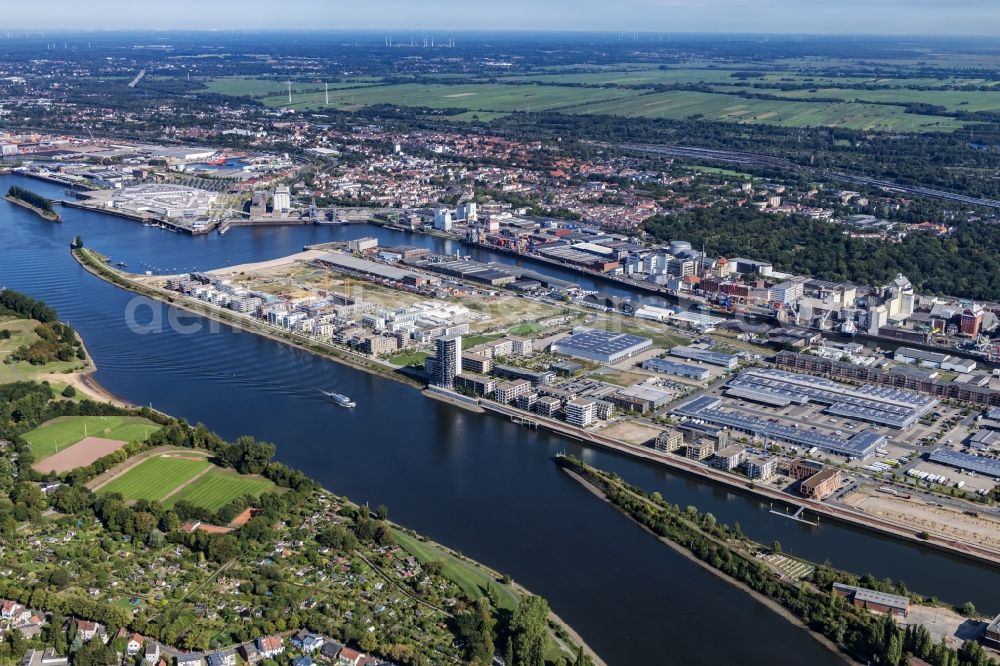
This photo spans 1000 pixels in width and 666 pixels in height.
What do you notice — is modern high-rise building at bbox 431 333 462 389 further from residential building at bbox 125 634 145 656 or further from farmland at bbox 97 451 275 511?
residential building at bbox 125 634 145 656

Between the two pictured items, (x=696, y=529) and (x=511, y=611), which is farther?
(x=696, y=529)

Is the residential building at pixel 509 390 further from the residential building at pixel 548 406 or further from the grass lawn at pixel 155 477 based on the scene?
the grass lawn at pixel 155 477

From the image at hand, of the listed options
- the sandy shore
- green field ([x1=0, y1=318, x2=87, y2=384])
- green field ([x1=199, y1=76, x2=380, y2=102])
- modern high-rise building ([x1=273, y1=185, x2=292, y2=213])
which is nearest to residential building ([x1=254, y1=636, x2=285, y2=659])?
the sandy shore

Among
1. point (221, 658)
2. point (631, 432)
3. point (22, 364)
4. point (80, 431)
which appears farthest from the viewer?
point (22, 364)

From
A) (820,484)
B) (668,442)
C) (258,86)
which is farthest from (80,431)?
(258,86)

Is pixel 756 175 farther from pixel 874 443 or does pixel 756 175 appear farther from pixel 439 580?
pixel 439 580

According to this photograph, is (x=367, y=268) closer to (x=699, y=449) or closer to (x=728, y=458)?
(x=699, y=449)

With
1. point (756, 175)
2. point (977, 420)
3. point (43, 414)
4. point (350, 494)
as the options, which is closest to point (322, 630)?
point (350, 494)
